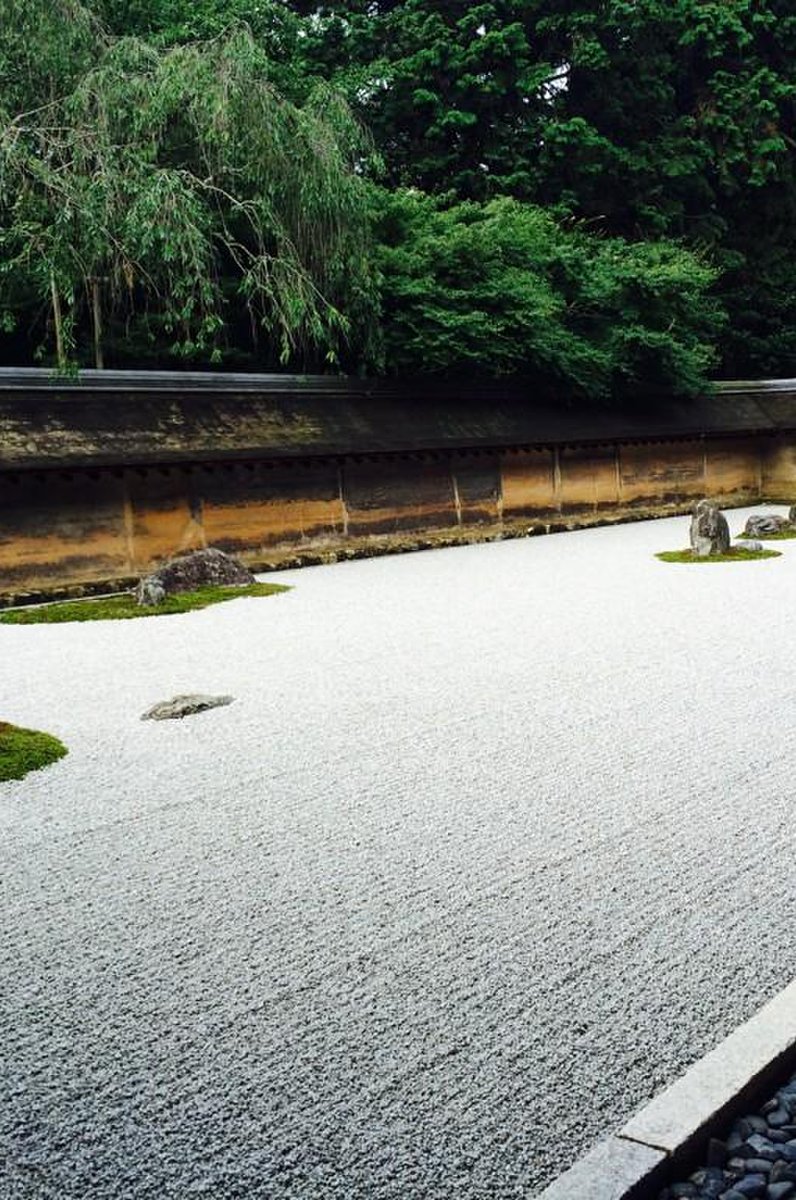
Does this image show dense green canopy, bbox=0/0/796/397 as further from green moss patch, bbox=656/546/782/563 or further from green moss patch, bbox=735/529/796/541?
green moss patch, bbox=656/546/782/563

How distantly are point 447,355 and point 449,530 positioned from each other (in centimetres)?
282

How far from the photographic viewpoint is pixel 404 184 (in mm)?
23406

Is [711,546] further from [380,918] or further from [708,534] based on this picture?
[380,918]

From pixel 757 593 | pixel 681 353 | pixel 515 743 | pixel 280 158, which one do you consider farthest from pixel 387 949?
pixel 681 353

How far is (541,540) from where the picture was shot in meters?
17.5

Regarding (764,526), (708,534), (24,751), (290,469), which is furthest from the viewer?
(764,526)

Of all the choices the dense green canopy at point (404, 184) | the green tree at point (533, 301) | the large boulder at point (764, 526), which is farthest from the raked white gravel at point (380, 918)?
the green tree at point (533, 301)

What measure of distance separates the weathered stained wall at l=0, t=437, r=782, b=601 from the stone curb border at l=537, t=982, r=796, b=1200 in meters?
11.1

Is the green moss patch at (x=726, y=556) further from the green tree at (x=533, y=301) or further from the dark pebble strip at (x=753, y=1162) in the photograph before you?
the dark pebble strip at (x=753, y=1162)

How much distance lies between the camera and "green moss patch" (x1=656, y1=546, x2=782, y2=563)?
1321 centimetres

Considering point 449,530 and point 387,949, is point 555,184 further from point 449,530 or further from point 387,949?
point 387,949

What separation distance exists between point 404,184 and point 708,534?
13653 mm

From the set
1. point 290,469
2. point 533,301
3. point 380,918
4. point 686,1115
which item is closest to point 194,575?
point 290,469

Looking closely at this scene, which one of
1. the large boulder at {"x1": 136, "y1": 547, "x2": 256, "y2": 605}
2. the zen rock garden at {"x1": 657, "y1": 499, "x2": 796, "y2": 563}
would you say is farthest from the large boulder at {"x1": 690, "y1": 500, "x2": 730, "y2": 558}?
the large boulder at {"x1": 136, "y1": 547, "x2": 256, "y2": 605}
